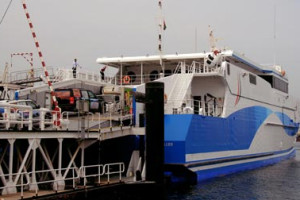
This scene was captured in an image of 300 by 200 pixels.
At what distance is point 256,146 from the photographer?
95.5 feet

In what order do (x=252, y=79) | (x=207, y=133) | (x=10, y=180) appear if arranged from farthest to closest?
1. (x=252, y=79)
2. (x=207, y=133)
3. (x=10, y=180)

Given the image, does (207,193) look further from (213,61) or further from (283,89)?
(283,89)

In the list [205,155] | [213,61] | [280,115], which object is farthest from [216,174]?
[280,115]

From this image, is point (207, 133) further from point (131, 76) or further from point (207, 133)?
point (131, 76)

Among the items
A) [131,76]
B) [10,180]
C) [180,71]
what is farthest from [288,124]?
[10,180]

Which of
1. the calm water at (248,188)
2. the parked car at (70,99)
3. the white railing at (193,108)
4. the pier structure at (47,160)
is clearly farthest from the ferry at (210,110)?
the pier structure at (47,160)

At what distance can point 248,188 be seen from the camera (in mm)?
20531

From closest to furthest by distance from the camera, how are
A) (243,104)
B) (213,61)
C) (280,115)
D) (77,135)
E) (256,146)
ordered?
(77,135) → (213,61) → (243,104) → (256,146) → (280,115)

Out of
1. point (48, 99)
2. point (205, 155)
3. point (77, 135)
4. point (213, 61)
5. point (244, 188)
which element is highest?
point (213, 61)

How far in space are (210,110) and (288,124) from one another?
1664cm

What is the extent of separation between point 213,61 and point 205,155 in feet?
16.4

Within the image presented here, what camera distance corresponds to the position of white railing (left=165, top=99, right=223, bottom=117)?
2042cm

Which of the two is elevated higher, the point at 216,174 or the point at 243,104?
the point at 243,104

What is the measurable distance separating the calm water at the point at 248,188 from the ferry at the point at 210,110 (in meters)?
0.80
